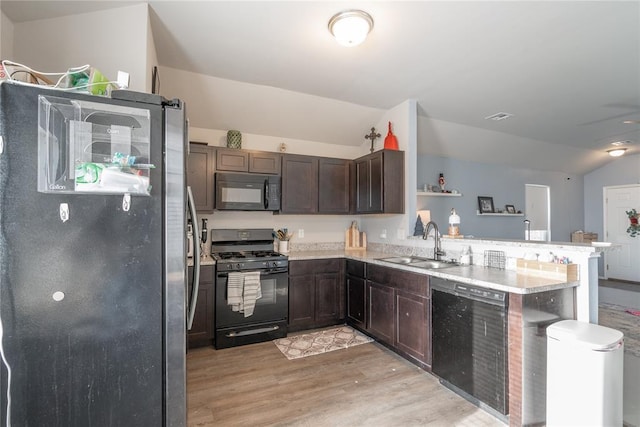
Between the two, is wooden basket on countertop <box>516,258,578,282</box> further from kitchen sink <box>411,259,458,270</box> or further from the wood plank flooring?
the wood plank flooring

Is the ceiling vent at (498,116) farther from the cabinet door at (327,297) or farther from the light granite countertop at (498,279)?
the cabinet door at (327,297)

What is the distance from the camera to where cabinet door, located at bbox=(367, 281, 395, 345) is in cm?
292

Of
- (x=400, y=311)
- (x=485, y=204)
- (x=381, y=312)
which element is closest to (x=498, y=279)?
(x=400, y=311)

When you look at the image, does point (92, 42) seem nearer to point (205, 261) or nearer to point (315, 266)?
point (205, 261)

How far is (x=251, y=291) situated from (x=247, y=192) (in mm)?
1183

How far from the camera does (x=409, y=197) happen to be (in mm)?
3604

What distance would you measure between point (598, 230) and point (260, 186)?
8049 millimetres

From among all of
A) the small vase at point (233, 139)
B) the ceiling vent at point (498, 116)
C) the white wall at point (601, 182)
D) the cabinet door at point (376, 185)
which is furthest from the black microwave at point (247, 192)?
the white wall at point (601, 182)

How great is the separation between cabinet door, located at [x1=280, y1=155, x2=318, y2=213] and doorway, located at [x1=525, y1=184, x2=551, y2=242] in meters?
5.14

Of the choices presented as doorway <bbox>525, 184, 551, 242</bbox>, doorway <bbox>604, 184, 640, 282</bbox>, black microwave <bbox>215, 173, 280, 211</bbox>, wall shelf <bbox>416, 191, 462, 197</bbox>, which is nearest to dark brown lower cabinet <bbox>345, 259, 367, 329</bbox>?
black microwave <bbox>215, 173, 280, 211</bbox>

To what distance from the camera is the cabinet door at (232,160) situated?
137 inches

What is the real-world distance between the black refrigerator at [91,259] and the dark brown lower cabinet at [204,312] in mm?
1791

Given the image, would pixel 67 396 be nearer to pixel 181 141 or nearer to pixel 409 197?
pixel 181 141

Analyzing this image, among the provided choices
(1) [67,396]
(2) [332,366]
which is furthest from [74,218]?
(2) [332,366]
